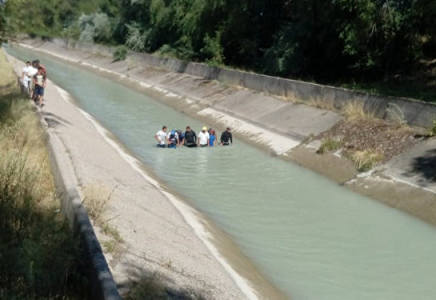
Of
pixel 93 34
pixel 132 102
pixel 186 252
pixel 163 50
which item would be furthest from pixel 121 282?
pixel 93 34

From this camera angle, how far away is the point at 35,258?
678cm

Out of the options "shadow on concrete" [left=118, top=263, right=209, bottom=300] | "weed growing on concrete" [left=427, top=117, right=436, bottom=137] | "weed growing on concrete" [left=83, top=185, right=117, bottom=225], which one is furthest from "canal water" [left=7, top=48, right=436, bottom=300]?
"weed growing on concrete" [left=427, top=117, right=436, bottom=137]

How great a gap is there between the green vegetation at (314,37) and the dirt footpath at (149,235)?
5.37m

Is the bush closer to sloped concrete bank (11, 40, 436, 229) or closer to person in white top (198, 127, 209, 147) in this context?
sloped concrete bank (11, 40, 436, 229)

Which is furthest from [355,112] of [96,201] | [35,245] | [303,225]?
[35,245]

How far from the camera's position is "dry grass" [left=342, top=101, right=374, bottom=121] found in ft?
74.8

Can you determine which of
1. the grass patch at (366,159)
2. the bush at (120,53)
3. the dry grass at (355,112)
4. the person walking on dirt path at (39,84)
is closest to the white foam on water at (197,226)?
the person walking on dirt path at (39,84)

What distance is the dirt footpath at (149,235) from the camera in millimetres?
8758

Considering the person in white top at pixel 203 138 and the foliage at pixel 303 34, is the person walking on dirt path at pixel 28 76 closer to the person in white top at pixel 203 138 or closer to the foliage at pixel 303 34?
the foliage at pixel 303 34

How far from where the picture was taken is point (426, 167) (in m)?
17.3

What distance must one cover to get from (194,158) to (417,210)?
9410mm

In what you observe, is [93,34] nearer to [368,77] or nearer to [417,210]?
[368,77]

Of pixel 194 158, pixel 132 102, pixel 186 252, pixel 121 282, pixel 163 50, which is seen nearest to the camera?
pixel 121 282

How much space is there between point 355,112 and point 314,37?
520 inches
